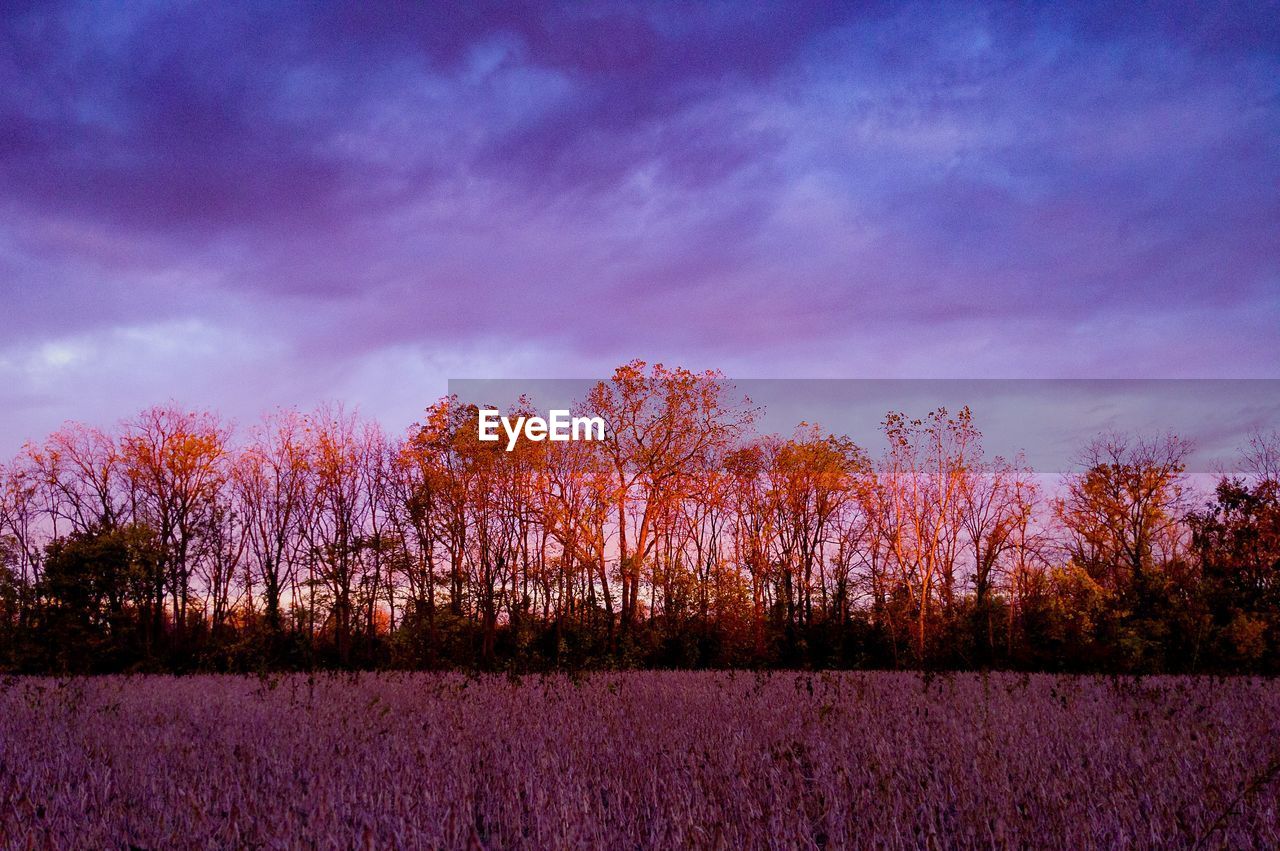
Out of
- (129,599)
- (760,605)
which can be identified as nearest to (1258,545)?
(760,605)

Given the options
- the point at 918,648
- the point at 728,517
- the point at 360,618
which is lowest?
the point at 918,648

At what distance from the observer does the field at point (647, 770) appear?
334 centimetres

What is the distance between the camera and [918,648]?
21219 mm

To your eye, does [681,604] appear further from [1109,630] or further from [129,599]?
[129,599]

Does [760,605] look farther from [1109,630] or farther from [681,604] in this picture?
[1109,630]

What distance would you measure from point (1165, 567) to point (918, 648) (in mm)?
7116

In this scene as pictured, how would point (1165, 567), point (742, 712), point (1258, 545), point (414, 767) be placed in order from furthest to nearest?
point (1165, 567) < point (1258, 545) < point (742, 712) < point (414, 767)

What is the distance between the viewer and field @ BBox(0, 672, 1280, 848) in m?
3.34

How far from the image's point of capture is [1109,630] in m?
20.4

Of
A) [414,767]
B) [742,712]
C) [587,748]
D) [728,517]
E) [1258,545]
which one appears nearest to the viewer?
[414,767]

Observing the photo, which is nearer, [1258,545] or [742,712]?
[742,712]

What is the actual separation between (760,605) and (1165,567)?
1083cm

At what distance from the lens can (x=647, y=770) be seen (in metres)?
4.61

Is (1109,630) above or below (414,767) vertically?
below
